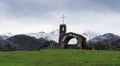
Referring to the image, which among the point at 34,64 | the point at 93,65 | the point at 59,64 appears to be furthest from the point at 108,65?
the point at 34,64

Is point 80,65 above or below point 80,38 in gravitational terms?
below

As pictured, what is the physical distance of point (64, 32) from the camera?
96625mm

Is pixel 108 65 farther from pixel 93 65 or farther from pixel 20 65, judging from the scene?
pixel 20 65

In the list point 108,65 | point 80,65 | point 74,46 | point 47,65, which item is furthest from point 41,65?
point 74,46

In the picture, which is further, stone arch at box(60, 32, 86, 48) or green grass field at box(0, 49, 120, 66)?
stone arch at box(60, 32, 86, 48)

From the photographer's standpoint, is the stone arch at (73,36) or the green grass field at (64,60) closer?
the green grass field at (64,60)

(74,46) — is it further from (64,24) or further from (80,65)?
(80,65)

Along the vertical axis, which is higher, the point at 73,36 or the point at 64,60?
the point at 73,36

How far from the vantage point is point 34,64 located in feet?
145

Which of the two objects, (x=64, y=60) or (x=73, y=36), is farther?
(x=73, y=36)

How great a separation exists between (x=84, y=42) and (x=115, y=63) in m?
47.5

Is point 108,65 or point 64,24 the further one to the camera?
point 64,24

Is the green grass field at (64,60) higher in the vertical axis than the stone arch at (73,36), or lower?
lower

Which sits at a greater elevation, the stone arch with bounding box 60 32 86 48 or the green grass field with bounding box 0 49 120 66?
the stone arch with bounding box 60 32 86 48
